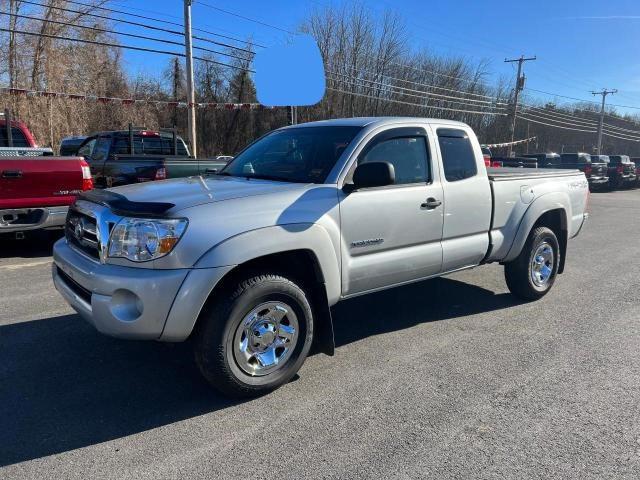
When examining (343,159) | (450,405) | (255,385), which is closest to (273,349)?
(255,385)

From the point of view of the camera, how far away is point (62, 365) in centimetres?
392

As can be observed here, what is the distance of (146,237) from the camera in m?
3.12

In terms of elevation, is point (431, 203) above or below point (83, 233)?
above

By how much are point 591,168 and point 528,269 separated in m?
21.7

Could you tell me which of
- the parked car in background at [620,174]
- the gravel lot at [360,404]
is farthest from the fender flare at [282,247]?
the parked car in background at [620,174]

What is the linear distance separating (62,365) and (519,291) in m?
4.54

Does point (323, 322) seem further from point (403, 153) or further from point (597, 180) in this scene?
point (597, 180)

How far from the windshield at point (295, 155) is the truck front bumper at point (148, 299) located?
1276 millimetres

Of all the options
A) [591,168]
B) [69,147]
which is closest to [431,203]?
[69,147]

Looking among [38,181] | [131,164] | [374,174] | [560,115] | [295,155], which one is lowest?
[38,181]

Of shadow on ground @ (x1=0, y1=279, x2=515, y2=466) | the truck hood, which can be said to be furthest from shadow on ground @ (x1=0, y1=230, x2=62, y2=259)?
the truck hood

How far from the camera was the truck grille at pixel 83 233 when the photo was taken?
3.46m

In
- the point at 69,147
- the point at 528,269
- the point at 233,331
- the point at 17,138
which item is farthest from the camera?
the point at 69,147

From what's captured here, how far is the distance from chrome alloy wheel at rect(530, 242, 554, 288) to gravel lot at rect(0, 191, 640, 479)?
1.79 feet
